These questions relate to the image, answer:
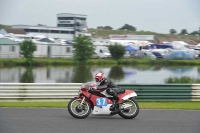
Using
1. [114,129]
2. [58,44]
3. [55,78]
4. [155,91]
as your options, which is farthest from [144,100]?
[58,44]

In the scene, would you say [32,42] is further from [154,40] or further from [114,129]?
[114,129]

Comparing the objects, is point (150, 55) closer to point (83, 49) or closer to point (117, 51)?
point (117, 51)

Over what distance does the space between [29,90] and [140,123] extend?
5.83 meters

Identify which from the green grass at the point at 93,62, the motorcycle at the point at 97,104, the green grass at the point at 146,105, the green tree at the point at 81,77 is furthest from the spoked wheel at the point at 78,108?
the green grass at the point at 93,62

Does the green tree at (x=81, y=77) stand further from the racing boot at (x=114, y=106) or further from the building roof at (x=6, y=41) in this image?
the building roof at (x=6, y=41)

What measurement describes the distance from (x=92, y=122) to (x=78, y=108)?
720 mm

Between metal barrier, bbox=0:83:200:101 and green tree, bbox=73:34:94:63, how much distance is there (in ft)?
129

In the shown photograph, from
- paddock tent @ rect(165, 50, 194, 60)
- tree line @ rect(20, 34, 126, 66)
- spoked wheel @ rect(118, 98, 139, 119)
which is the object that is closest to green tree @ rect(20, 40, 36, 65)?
tree line @ rect(20, 34, 126, 66)

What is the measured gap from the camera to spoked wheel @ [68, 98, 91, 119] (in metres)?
11.1

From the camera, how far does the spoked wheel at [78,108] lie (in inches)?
436

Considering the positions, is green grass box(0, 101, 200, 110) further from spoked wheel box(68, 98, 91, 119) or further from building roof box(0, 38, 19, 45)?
building roof box(0, 38, 19, 45)

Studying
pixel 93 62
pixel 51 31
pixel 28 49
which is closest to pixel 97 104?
pixel 28 49

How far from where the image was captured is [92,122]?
10.6m

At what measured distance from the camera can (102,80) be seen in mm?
11141
